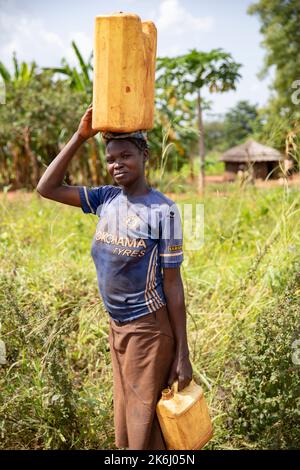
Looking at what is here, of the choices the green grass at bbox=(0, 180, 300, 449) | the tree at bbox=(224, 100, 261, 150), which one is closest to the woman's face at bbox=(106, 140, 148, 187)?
the green grass at bbox=(0, 180, 300, 449)

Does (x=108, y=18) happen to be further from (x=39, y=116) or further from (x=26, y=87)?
(x=26, y=87)

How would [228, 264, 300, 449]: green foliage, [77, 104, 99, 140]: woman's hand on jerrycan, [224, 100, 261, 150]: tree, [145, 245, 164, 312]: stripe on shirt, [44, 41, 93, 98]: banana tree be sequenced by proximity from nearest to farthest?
[145, 245, 164, 312]: stripe on shirt → [77, 104, 99, 140]: woman's hand on jerrycan → [228, 264, 300, 449]: green foliage → [44, 41, 93, 98]: banana tree → [224, 100, 261, 150]: tree

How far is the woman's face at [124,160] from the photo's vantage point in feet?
5.58

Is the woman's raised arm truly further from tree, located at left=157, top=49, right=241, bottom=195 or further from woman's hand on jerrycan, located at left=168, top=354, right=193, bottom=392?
tree, located at left=157, top=49, right=241, bottom=195

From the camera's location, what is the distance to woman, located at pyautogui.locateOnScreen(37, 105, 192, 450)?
1713 mm

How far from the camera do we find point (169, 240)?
5.62 feet

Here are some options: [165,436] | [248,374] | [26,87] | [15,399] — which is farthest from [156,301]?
[26,87]

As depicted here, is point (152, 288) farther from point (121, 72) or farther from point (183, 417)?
point (121, 72)

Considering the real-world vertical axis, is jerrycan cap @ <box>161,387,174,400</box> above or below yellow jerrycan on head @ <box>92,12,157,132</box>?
below

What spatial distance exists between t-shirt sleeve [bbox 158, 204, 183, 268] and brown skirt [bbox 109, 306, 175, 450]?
0.17 m

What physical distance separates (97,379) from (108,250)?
3.79 feet

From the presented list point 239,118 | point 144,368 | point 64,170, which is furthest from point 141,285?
point 239,118

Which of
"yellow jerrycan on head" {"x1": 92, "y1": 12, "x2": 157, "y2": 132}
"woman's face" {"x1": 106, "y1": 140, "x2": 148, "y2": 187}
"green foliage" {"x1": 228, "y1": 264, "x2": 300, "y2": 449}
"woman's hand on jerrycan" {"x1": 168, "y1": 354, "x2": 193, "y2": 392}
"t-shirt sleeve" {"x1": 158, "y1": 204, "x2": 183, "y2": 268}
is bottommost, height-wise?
"green foliage" {"x1": 228, "y1": 264, "x2": 300, "y2": 449}

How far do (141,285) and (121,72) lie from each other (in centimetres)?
71
